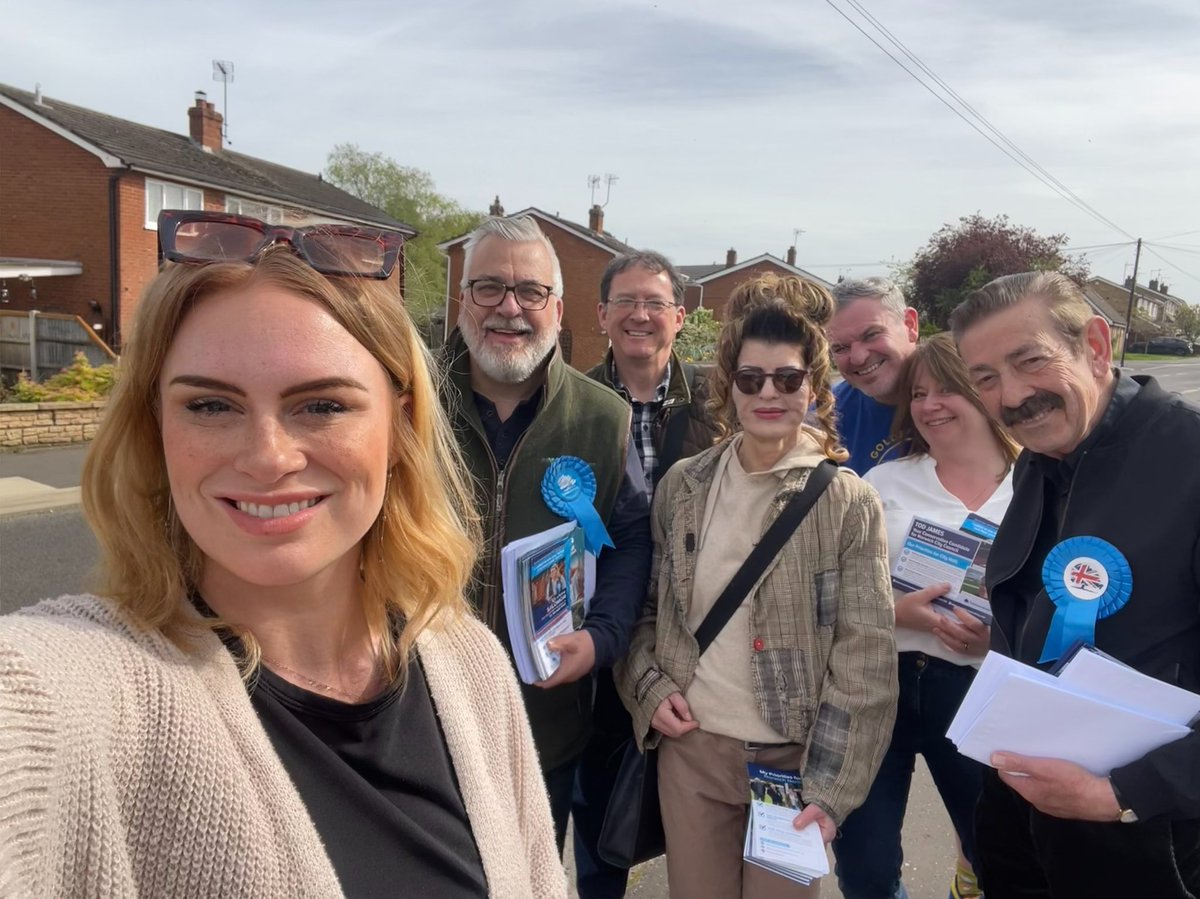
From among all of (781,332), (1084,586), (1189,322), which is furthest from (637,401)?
(1189,322)

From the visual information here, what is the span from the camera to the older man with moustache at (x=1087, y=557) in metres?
1.76

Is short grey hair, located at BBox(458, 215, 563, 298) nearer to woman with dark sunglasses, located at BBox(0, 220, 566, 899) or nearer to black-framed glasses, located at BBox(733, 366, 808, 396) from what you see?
black-framed glasses, located at BBox(733, 366, 808, 396)

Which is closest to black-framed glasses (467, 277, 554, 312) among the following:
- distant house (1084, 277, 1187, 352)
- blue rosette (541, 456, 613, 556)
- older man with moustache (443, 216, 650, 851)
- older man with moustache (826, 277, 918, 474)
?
older man with moustache (443, 216, 650, 851)

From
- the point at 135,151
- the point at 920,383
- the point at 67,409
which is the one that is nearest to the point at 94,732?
the point at 920,383

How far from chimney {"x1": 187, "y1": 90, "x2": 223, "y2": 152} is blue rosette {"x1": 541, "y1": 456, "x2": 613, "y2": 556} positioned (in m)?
29.8

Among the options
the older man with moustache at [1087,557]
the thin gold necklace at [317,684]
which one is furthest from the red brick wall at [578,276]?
the thin gold necklace at [317,684]

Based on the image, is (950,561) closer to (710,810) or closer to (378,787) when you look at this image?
(710,810)

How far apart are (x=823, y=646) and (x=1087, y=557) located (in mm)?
764

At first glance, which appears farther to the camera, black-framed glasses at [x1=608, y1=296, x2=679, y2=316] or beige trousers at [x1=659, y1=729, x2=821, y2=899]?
black-framed glasses at [x1=608, y1=296, x2=679, y2=316]

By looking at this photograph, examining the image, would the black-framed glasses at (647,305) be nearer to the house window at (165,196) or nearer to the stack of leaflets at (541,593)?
the stack of leaflets at (541,593)

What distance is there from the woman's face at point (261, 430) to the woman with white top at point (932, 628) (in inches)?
82.5

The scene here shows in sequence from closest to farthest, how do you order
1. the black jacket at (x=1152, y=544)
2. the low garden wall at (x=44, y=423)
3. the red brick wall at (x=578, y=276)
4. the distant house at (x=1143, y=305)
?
the black jacket at (x=1152, y=544)
the low garden wall at (x=44, y=423)
the red brick wall at (x=578, y=276)
the distant house at (x=1143, y=305)

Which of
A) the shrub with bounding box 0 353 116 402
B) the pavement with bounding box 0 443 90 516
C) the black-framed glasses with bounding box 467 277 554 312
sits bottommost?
the pavement with bounding box 0 443 90 516

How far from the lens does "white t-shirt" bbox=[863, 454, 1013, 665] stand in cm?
272
